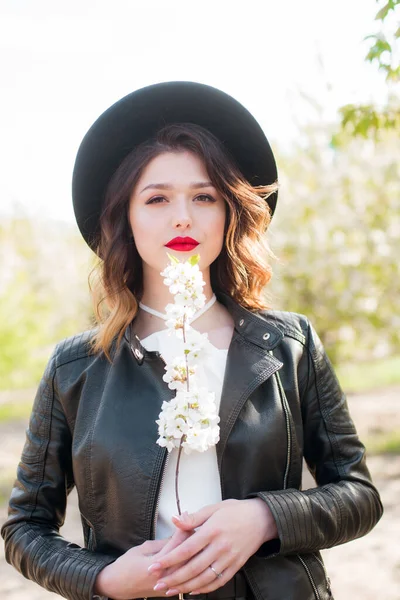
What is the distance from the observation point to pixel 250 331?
2340 millimetres

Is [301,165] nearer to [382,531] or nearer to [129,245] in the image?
[382,531]

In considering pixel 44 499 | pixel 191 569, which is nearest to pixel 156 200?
pixel 44 499

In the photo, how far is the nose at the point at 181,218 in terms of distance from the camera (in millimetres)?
2184

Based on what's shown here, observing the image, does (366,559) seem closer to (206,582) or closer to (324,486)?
(324,486)

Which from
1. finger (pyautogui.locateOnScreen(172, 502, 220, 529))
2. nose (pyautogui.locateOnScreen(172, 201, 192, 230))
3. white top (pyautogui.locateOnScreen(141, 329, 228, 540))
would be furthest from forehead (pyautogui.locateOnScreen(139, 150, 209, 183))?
finger (pyautogui.locateOnScreen(172, 502, 220, 529))

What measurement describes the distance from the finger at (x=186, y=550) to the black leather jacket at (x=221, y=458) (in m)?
0.20

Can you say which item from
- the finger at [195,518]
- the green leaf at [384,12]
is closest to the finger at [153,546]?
the finger at [195,518]

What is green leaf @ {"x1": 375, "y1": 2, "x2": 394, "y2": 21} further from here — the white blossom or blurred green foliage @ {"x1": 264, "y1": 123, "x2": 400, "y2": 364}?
blurred green foliage @ {"x1": 264, "y1": 123, "x2": 400, "y2": 364}

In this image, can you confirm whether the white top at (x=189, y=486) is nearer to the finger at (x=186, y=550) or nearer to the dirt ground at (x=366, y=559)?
the finger at (x=186, y=550)

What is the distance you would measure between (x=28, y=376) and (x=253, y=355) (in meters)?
11.1

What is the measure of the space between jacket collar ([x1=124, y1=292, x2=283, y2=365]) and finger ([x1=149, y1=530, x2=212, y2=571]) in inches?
23.9

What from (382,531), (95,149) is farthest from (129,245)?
(382,531)

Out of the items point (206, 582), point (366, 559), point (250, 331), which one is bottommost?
point (366, 559)

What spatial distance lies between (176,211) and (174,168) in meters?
0.17
